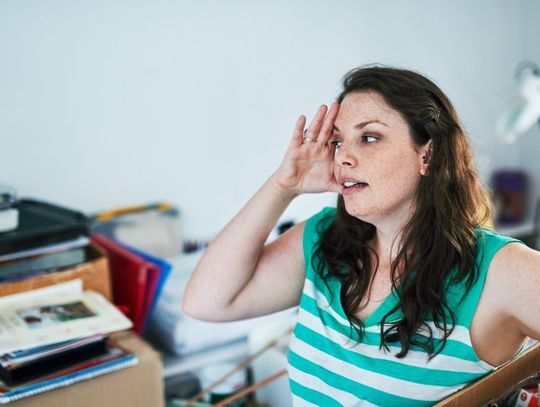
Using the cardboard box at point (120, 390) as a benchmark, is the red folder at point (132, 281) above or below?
above

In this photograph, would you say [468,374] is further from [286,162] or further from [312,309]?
[286,162]

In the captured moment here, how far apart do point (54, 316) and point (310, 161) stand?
65 centimetres

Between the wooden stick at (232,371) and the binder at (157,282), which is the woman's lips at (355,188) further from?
the wooden stick at (232,371)

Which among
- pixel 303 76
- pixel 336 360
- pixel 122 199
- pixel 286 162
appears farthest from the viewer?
pixel 303 76

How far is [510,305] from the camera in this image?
1.11 metres

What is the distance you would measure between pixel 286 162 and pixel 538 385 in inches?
23.5

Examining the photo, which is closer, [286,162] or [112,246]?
[286,162]

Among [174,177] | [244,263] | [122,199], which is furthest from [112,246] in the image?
[244,263]

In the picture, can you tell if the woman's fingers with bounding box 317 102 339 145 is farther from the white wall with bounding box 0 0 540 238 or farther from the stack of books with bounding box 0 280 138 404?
the white wall with bounding box 0 0 540 238

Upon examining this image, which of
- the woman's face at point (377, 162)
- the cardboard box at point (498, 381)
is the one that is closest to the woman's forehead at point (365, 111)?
the woman's face at point (377, 162)

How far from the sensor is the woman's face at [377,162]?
1202 millimetres

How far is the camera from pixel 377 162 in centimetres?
120

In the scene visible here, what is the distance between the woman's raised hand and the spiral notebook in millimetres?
501

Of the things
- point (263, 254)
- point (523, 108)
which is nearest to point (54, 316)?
point (263, 254)
